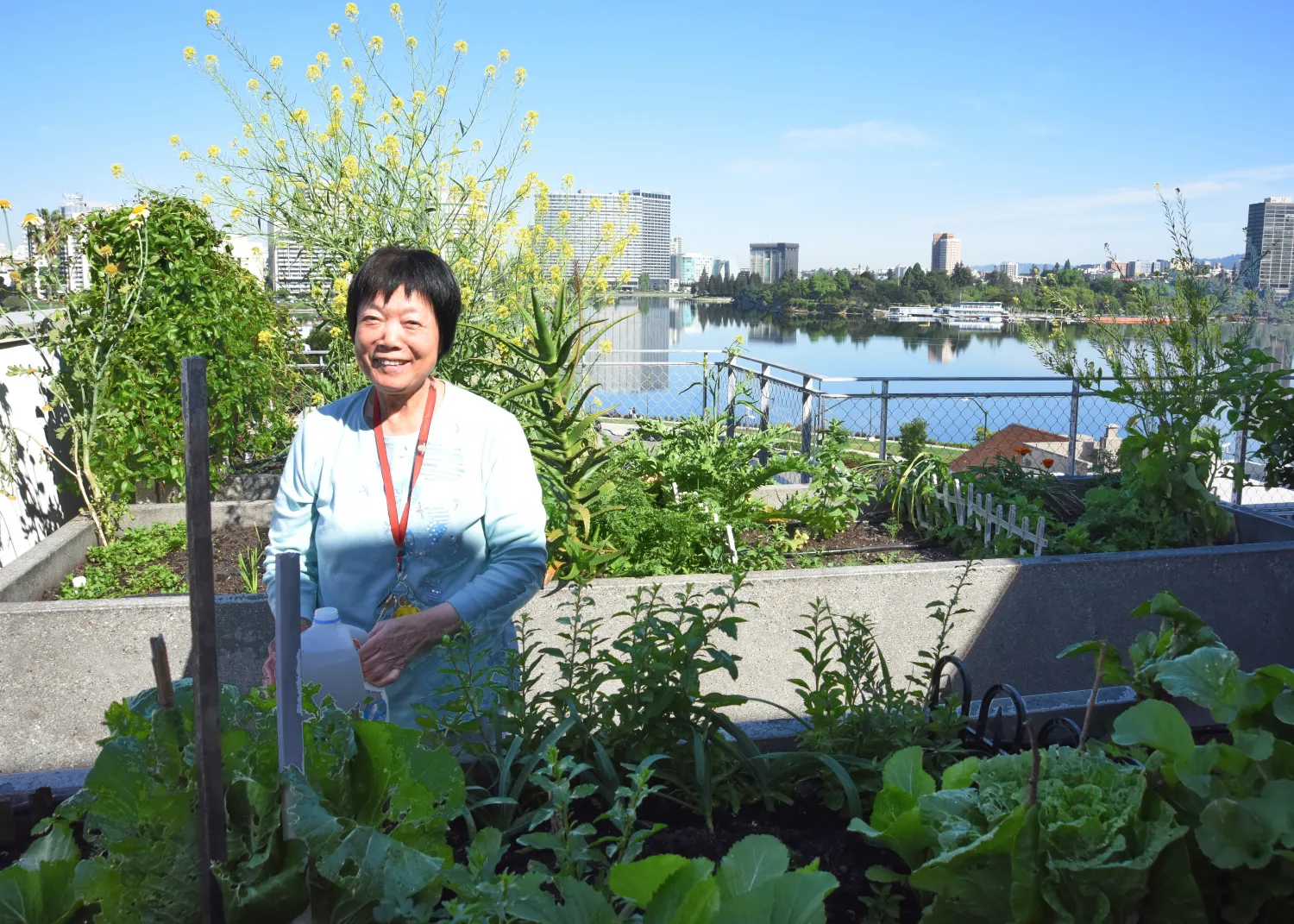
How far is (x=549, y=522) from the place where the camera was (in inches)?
168

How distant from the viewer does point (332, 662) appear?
1.63 meters

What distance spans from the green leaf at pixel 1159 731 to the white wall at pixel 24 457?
17.9ft

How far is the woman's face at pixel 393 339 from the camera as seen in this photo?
2195 millimetres

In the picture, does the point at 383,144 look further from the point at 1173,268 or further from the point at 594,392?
the point at 1173,268

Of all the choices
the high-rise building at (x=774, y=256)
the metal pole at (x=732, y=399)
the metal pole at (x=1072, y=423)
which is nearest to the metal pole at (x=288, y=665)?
the metal pole at (x=732, y=399)

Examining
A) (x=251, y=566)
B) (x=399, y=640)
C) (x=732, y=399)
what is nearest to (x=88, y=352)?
(x=251, y=566)

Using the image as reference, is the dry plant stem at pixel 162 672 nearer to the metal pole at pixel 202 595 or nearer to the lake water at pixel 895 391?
the metal pole at pixel 202 595

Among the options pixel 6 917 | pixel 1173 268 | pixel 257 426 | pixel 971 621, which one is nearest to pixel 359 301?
pixel 6 917

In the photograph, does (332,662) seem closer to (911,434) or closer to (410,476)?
(410,476)

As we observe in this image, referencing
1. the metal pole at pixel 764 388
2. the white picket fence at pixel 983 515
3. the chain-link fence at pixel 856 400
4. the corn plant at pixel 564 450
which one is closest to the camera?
the corn plant at pixel 564 450

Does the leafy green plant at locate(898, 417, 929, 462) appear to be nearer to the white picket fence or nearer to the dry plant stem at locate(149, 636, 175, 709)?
the white picket fence

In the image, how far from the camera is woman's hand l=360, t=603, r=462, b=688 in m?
2.05

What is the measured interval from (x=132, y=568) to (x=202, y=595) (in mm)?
4629

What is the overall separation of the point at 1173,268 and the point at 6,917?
7147 mm
